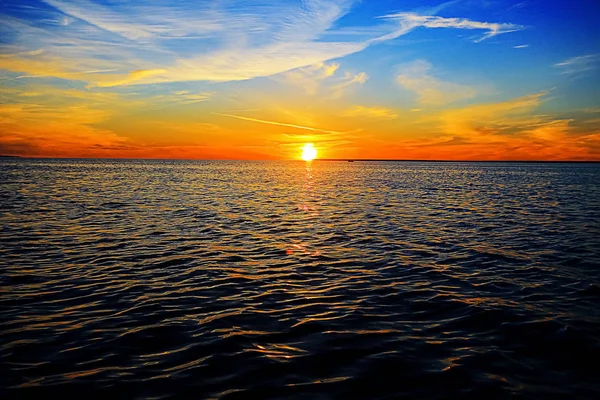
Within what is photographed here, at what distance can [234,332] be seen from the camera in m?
9.54

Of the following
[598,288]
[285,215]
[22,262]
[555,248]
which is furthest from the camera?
[285,215]

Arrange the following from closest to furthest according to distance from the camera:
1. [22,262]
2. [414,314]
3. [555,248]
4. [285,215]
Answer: [414,314], [22,262], [555,248], [285,215]

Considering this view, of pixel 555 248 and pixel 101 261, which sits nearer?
pixel 101 261

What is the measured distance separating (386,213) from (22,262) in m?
25.5

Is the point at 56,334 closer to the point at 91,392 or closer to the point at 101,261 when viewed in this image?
the point at 91,392

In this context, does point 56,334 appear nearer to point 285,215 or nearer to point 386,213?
point 285,215

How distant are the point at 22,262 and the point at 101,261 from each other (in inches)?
122

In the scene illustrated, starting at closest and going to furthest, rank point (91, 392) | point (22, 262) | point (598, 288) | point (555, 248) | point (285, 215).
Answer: point (91, 392) → point (598, 288) → point (22, 262) → point (555, 248) → point (285, 215)

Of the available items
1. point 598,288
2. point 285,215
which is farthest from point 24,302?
point 285,215

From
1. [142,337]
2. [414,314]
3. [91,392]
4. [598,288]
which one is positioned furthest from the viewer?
[598,288]

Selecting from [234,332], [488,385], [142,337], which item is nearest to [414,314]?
[488,385]

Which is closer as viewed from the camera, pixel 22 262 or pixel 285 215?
pixel 22 262

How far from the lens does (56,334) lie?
30.4 feet

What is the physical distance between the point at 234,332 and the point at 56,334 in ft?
14.0
